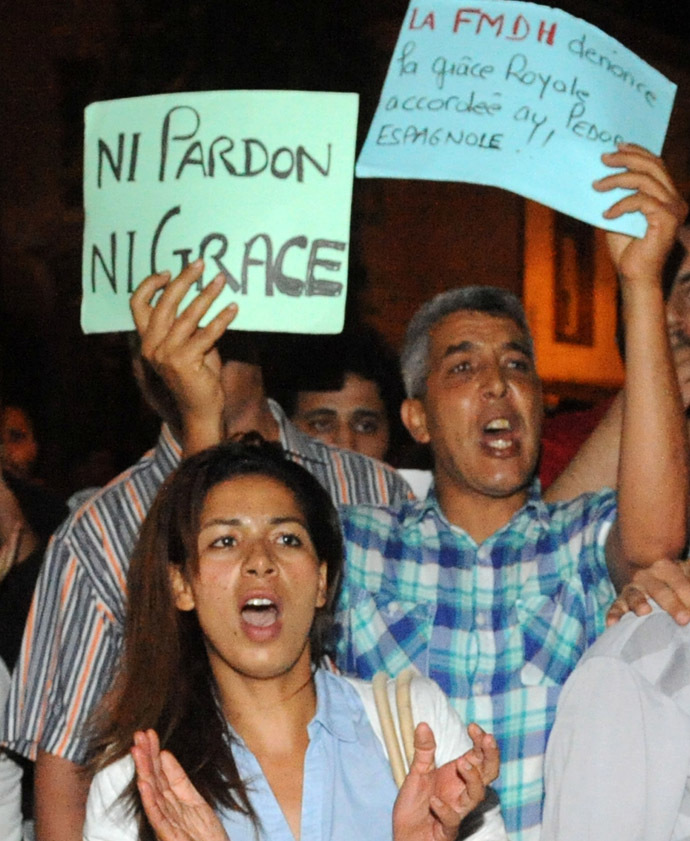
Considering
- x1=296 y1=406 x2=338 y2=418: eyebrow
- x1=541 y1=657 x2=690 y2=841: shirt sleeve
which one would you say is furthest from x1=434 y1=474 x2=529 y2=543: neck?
x1=296 y1=406 x2=338 y2=418: eyebrow

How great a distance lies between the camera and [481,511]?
2926 millimetres

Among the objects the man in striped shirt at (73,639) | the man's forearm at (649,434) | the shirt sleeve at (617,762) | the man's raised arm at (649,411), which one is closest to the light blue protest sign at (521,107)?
the man's raised arm at (649,411)

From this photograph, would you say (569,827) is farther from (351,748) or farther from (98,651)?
(98,651)

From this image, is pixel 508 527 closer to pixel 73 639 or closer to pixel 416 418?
pixel 416 418

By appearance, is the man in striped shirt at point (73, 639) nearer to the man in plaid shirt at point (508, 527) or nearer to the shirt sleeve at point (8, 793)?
the shirt sleeve at point (8, 793)

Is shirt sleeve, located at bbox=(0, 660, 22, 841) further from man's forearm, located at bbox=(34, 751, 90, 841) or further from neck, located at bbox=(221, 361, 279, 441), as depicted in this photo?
neck, located at bbox=(221, 361, 279, 441)

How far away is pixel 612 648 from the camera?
223 cm

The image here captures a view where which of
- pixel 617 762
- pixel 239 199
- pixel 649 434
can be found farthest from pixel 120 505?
pixel 617 762

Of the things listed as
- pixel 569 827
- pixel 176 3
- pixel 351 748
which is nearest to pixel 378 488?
pixel 351 748

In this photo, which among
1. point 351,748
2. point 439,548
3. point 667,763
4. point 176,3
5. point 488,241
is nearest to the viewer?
point 667,763

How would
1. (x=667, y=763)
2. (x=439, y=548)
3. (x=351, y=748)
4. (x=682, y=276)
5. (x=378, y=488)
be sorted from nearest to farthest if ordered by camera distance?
(x=667, y=763), (x=351, y=748), (x=439, y=548), (x=682, y=276), (x=378, y=488)

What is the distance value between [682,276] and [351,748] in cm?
129

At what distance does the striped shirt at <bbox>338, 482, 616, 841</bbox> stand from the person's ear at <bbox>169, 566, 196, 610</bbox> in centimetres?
31

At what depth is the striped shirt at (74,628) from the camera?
2.78m
